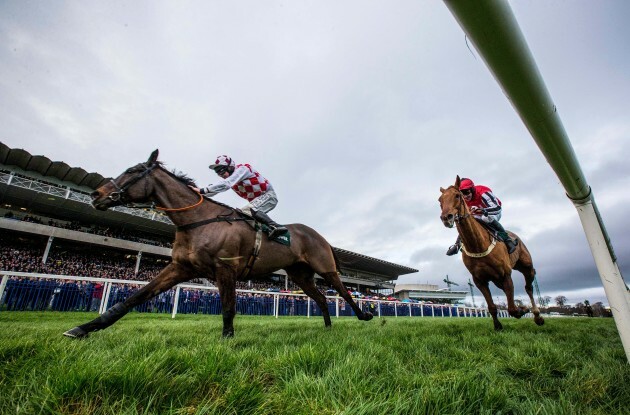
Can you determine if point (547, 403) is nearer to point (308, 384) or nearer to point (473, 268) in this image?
point (308, 384)

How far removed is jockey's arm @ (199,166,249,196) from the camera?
4.29m

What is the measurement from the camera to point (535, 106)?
118 centimetres

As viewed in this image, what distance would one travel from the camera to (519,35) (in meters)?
0.93

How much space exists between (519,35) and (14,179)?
1404 inches

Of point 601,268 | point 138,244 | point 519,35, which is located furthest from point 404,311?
point 138,244

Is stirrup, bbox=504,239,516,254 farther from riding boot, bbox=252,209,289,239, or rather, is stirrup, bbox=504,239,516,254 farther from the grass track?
riding boot, bbox=252,209,289,239

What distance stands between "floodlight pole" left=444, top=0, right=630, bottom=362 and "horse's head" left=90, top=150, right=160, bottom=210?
166 inches

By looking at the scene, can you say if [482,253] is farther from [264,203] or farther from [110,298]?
[110,298]

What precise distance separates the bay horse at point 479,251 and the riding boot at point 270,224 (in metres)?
2.59

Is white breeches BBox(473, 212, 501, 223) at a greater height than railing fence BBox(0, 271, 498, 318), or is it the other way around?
white breeches BBox(473, 212, 501, 223)

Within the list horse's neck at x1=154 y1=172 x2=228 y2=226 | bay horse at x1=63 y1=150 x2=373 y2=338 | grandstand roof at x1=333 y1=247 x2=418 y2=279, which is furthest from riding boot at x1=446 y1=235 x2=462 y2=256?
grandstand roof at x1=333 y1=247 x2=418 y2=279

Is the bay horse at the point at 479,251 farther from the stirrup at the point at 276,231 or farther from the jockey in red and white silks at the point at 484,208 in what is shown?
the stirrup at the point at 276,231

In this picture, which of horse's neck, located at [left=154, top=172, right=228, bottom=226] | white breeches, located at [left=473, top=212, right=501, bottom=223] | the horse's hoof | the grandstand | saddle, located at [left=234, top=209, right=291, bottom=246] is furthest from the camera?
the grandstand

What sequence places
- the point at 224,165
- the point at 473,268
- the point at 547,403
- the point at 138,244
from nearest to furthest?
the point at 547,403, the point at 224,165, the point at 473,268, the point at 138,244
